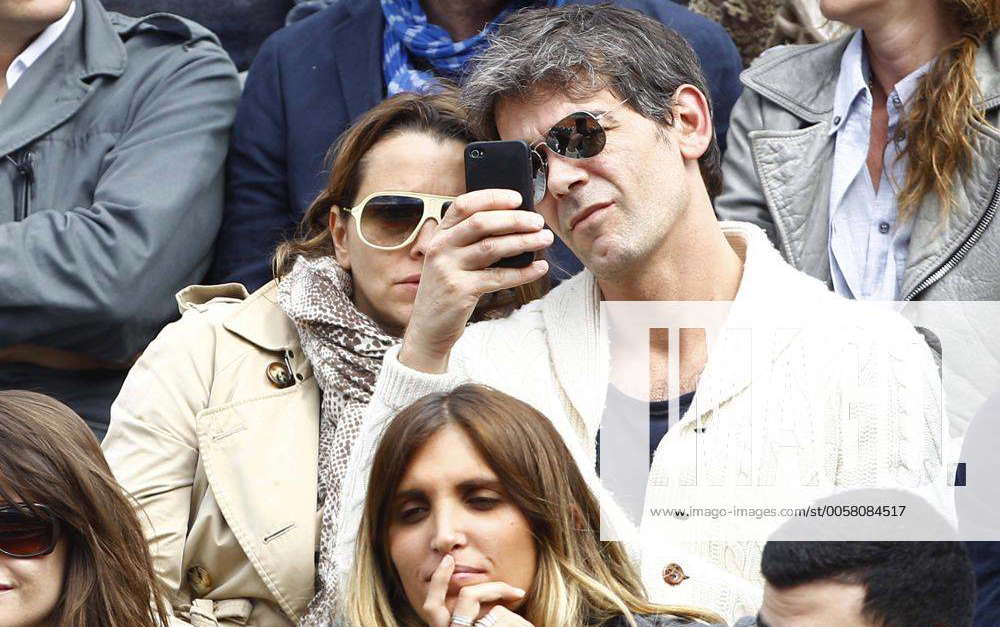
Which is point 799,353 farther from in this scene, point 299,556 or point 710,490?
point 299,556

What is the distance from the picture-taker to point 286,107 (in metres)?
4.10

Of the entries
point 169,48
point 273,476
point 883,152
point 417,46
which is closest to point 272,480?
point 273,476

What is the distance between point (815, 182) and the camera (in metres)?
3.70

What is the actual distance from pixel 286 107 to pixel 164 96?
12.3 inches

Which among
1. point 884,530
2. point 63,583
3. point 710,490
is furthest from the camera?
point 710,490

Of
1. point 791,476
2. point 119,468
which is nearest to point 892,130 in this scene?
point 791,476

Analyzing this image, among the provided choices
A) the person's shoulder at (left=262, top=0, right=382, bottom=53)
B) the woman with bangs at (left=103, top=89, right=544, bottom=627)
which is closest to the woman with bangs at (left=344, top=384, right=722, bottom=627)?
the woman with bangs at (left=103, top=89, right=544, bottom=627)

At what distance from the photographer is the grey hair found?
316 centimetres

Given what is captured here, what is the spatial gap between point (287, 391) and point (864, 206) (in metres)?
1.38

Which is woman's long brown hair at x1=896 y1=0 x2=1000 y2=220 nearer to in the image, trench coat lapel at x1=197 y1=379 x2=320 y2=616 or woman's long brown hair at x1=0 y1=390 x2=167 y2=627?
trench coat lapel at x1=197 y1=379 x2=320 y2=616

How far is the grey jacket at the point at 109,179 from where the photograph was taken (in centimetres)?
375

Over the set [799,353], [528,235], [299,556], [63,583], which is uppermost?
[528,235]

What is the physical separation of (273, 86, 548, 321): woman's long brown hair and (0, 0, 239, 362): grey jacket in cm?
40

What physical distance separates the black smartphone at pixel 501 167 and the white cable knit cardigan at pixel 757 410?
35 cm
